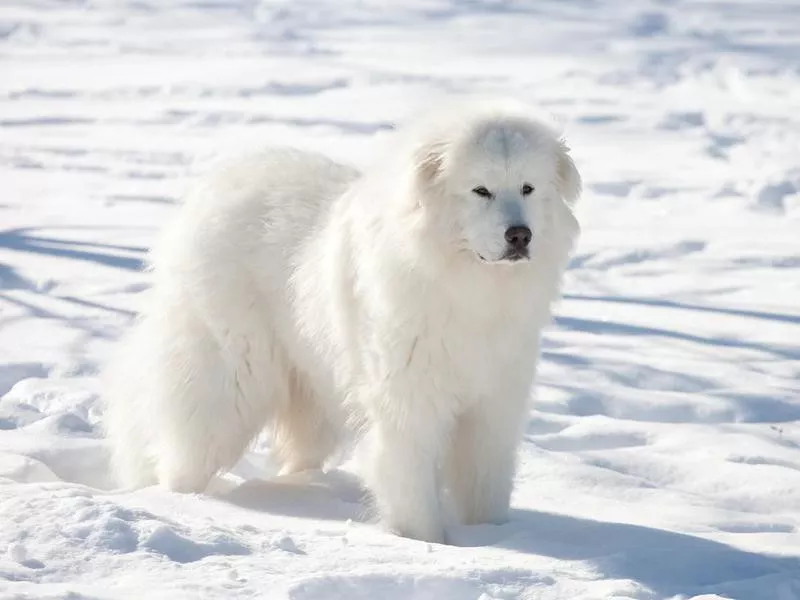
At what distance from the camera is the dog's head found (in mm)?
4859

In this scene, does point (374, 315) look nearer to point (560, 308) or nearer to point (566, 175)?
point (566, 175)

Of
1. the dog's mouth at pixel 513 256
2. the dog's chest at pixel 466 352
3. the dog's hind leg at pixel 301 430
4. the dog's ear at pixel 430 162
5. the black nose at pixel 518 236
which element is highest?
the dog's ear at pixel 430 162

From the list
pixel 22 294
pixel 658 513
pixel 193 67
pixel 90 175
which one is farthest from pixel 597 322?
pixel 193 67

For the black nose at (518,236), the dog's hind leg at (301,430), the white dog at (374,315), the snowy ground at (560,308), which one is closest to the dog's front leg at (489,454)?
the white dog at (374,315)

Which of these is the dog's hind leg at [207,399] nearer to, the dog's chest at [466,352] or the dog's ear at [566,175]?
the dog's chest at [466,352]

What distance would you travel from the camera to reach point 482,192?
4.96 m

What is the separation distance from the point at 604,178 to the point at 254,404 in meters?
7.93

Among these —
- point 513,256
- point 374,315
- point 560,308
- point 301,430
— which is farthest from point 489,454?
point 560,308

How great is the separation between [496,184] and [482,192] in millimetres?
62

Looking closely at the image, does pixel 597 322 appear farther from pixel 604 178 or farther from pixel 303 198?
pixel 604 178

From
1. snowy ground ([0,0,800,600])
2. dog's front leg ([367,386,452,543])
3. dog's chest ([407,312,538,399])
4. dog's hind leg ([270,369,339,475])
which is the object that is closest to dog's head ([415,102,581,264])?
dog's chest ([407,312,538,399])

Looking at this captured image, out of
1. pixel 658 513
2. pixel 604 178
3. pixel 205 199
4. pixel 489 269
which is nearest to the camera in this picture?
pixel 489 269

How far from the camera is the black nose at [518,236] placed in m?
4.80

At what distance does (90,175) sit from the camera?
13641 mm
